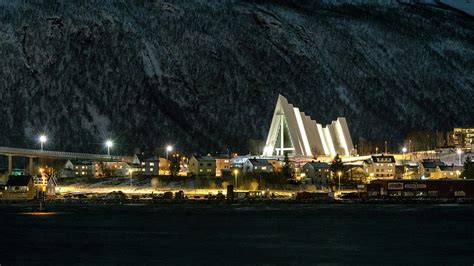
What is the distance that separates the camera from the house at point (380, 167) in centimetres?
7594

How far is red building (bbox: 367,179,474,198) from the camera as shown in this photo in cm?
6353

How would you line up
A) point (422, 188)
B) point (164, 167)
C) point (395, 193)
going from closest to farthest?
point (422, 188) → point (395, 193) → point (164, 167)

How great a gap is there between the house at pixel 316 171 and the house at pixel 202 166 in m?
7.01

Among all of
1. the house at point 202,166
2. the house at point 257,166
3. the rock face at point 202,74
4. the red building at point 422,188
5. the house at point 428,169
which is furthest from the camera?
the rock face at point 202,74

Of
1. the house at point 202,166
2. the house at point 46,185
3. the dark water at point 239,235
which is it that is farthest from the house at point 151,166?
the dark water at point 239,235

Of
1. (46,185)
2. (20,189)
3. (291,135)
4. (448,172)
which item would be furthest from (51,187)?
(448,172)

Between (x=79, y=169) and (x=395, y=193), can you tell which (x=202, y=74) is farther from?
(x=395, y=193)

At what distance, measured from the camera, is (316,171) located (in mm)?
72312

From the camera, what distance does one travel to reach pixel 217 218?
1938 inches

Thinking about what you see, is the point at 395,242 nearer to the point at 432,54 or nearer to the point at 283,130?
the point at 283,130

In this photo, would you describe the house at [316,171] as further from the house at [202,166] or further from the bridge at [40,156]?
the bridge at [40,156]

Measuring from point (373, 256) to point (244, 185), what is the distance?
34.6 metres

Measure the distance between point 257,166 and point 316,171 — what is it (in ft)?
15.0

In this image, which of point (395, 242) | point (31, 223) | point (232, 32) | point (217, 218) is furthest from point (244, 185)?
point (232, 32)
